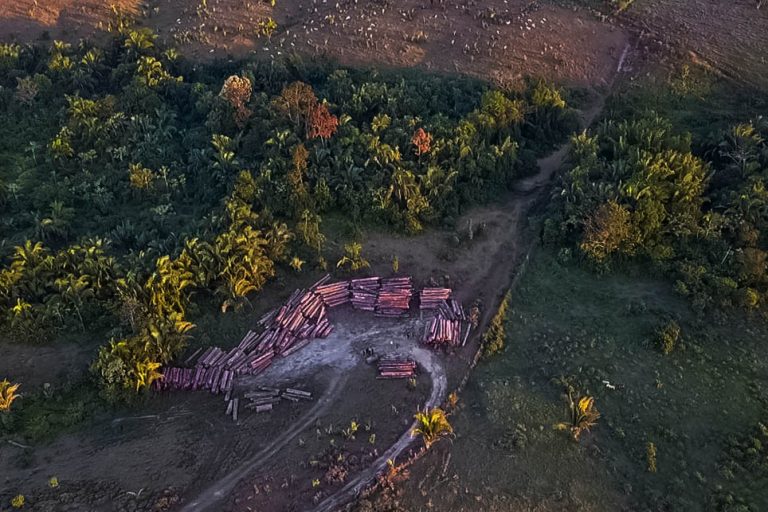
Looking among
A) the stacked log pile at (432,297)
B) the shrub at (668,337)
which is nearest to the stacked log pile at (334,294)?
the stacked log pile at (432,297)

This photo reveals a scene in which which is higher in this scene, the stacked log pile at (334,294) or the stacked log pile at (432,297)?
the stacked log pile at (432,297)

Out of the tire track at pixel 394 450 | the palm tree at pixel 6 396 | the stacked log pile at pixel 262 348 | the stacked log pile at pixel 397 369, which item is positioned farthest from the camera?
the stacked log pile at pixel 397 369

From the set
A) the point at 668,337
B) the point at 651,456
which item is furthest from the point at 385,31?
the point at 651,456

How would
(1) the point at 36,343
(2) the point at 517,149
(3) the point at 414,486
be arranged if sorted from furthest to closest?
(2) the point at 517,149 < (1) the point at 36,343 < (3) the point at 414,486

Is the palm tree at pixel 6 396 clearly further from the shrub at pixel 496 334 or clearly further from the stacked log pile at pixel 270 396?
the shrub at pixel 496 334

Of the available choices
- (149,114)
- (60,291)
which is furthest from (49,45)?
(60,291)

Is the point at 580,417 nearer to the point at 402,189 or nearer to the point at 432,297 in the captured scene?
the point at 432,297

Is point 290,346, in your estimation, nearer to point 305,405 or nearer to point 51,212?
point 305,405
